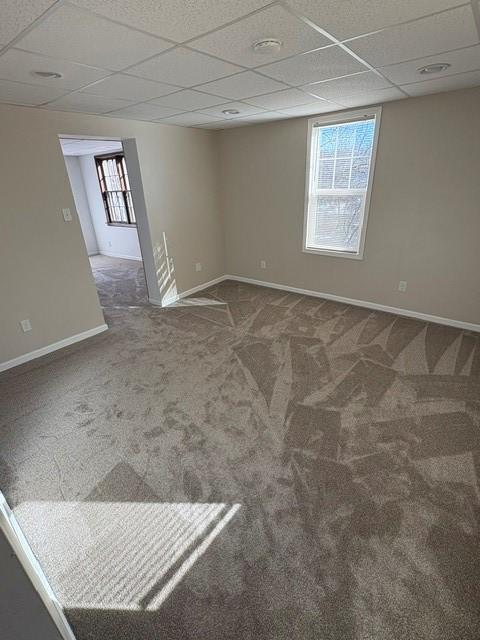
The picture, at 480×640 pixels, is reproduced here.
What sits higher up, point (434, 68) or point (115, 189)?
point (434, 68)

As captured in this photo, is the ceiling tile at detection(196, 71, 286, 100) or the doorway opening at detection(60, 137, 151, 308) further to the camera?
the doorway opening at detection(60, 137, 151, 308)

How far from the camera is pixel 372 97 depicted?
120 inches

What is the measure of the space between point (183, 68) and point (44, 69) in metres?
0.84

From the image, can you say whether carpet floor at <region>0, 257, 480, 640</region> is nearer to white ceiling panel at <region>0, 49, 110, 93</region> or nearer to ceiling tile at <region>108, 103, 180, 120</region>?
white ceiling panel at <region>0, 49, 110, 93</region>

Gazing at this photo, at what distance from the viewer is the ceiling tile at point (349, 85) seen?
2365mm

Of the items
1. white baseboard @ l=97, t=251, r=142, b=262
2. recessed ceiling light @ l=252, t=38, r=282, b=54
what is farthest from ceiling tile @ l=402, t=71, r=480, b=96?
white baseboard @ l=97, t=251, r=142, b=262

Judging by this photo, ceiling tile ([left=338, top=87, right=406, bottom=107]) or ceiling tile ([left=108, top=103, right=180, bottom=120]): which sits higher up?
ceiling tile ([left=108, top=103, right=180, bottom=120])

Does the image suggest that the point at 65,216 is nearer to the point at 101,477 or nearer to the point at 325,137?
the point at 101,477

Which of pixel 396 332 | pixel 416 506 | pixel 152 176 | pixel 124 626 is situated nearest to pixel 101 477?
pixel 124 626

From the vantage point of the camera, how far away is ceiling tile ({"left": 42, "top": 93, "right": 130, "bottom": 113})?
2566 millimetres

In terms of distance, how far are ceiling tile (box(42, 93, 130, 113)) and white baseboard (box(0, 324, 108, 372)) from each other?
7.49 feet

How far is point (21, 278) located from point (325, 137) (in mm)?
3852

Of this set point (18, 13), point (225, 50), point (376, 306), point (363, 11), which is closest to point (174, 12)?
point (225, 50)

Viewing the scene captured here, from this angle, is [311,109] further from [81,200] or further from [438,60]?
[81,200]
